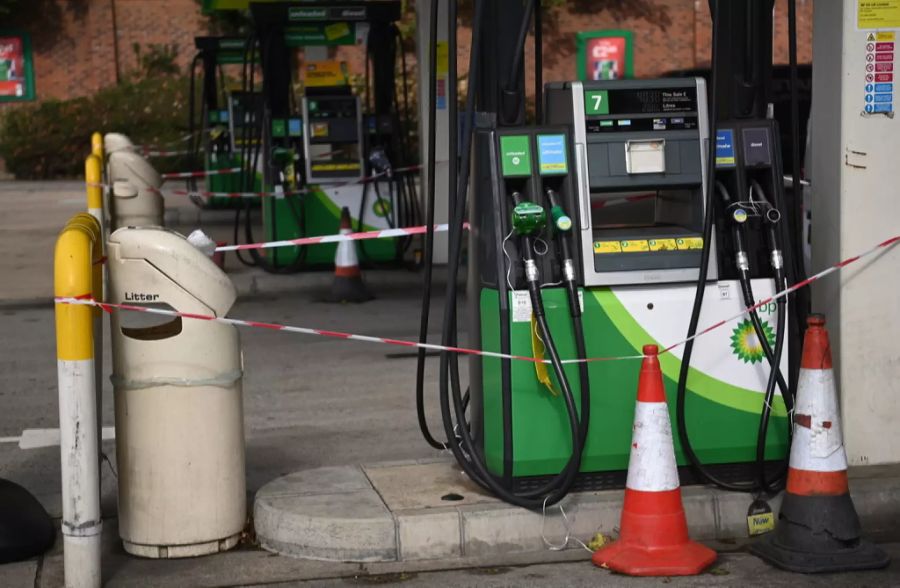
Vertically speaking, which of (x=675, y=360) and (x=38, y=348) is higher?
(x=675, y=360)

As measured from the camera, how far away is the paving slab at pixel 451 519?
5855 millimetres

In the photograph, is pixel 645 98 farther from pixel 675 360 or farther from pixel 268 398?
pixel 268 398

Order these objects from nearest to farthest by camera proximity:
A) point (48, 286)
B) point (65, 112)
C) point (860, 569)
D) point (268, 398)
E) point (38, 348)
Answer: point (860, 569) → point (268, 398) → point (38, 348) → point (48, 286) → point (65, 112)

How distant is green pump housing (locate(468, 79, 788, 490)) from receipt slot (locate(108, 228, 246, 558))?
1098 mm

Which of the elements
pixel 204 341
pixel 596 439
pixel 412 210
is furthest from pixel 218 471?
pixel 412 210

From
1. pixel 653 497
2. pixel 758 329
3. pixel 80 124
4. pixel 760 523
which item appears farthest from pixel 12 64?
pixel 653 497

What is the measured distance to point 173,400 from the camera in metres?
5.79

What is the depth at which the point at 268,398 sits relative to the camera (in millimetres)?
9195

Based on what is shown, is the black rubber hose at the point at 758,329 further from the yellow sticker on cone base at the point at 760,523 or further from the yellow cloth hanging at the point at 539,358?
the yellow cloth hanging at the point at 539,358

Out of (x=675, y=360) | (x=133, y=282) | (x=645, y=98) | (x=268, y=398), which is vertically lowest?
(x=268, y=398)

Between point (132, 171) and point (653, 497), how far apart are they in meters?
11.2

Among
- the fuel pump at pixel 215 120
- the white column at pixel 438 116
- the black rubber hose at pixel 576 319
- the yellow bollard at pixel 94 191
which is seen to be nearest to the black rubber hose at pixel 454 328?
the black rubber hose at pixel 576 319

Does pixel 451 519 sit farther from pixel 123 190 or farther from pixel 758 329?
pixel 123 190

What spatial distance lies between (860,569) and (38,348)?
7.34 metres
